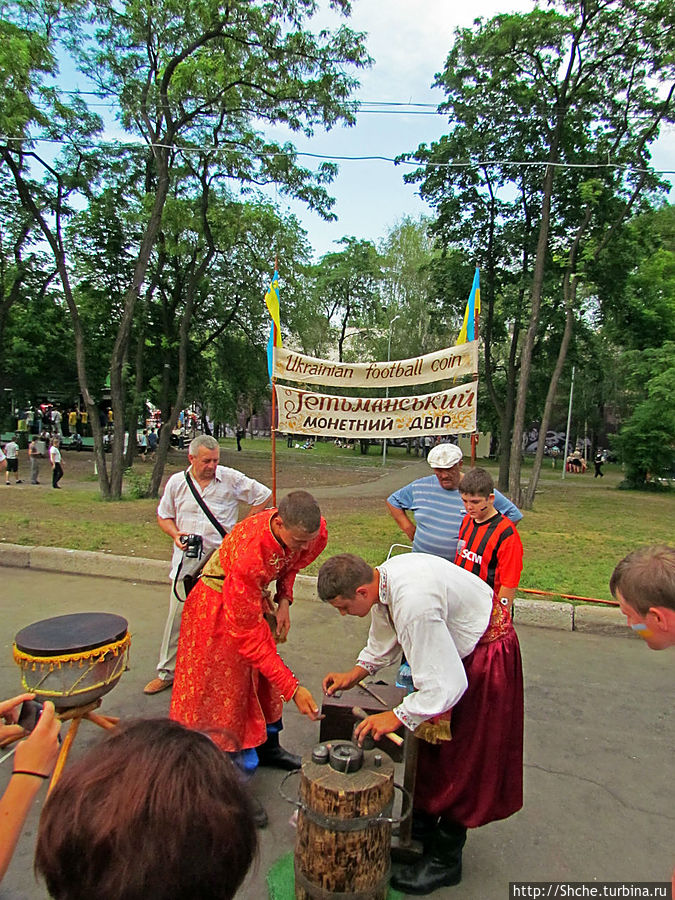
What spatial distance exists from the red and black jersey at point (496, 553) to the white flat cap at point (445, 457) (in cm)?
72

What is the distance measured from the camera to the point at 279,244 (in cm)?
1797

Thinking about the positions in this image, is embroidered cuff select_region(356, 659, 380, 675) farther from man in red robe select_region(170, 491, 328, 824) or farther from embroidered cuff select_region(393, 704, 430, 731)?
embroidered cuff select_region(393, 704, 430, 731)

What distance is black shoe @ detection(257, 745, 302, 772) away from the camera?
329cm

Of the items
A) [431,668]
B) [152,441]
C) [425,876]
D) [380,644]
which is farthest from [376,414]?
[152,441]

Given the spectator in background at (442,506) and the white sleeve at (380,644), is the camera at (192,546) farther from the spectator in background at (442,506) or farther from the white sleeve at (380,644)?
the white sleeve at (380,644)

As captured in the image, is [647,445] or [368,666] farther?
[647,445]

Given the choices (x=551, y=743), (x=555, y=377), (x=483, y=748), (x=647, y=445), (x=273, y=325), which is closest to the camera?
(x=483, y=748)

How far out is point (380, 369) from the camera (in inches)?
226

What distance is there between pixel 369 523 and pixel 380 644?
8911 mm

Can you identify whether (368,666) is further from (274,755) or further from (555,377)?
(555,377)

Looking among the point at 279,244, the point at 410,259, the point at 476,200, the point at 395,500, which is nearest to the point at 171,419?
the point at 279,244

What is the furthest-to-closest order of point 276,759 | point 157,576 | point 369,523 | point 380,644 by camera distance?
1. point 369,523
2. point 157,576
3. point 276,759
4. point 380,644

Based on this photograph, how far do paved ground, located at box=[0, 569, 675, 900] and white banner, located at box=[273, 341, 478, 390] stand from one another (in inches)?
93.3

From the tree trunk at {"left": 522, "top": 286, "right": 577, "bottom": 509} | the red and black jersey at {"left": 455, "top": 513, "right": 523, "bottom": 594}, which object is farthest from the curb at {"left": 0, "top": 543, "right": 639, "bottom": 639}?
the tree trunk at {"left": 522, "top": 286, "right": 577, "bottom": 509}
